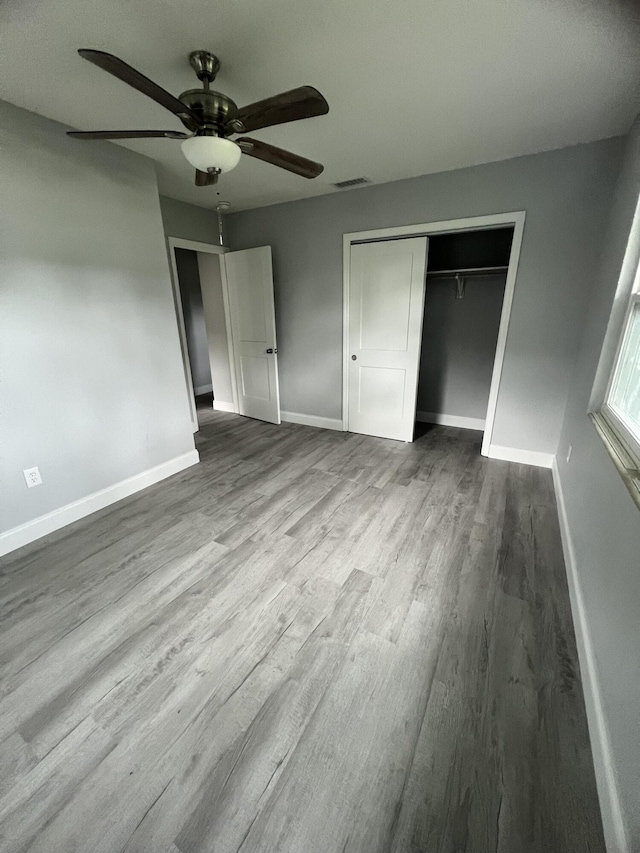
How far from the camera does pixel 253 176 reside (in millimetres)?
2861

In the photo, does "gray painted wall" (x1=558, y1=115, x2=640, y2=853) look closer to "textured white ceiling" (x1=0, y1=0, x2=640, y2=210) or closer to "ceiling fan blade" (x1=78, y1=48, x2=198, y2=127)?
"textured white ceiling" (x1=0, y1=0, x2=640, y2=210)

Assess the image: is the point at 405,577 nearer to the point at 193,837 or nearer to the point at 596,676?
the point at 596,676

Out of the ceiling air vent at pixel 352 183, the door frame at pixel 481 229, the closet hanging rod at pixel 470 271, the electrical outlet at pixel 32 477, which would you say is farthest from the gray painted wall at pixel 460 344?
the electrical outlet at pixel 32 477

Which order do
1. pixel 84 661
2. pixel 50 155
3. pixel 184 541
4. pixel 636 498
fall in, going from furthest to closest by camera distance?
pixel 184 541 < pixel 50 155 < pixel 84 661 < pixel 636 498

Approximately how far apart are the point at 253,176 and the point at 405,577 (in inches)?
129

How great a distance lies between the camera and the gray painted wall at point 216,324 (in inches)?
172

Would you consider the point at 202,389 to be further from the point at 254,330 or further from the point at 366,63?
the point at 366,63

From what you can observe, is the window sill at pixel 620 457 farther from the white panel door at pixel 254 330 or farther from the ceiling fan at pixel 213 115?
the white panel door at pixel 254 330

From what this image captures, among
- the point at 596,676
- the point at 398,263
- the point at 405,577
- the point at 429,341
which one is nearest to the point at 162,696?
the point at 405,577

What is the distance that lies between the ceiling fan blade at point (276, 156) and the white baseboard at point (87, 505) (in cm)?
235

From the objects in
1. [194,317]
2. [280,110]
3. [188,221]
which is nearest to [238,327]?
[188,221]

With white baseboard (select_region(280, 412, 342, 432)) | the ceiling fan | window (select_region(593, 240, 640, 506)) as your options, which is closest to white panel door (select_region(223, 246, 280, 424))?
white baseboard (select_region(280, 412, 342, 432))

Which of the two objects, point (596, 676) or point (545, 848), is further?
point (596, 676)

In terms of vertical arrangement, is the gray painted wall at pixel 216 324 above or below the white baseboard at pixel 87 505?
above
